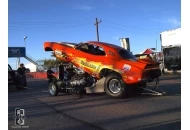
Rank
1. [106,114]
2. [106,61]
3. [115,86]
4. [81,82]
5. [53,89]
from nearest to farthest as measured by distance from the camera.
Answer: [106,114] → [115,86] → [106,61] → [81,82] → [53,89]

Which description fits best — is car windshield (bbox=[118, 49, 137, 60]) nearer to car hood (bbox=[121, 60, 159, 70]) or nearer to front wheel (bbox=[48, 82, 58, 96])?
car hood (bbox=[121, 60, 159, 70])

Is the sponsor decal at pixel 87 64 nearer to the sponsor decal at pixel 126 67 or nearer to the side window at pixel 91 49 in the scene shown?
the side window at pixel 91 49

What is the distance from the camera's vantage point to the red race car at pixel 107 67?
415 inches

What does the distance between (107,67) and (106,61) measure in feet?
0.80

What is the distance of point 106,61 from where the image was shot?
11211 mm

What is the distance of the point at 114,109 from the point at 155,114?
1401 millimetres

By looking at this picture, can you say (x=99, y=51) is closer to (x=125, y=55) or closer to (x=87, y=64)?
(x=87, y=64)

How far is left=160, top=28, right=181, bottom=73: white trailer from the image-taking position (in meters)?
26.9

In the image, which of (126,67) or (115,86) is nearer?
(126,67)

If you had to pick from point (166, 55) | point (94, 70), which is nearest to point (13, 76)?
point (94, 70)

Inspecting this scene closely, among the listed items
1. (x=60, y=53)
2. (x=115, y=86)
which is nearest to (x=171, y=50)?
(x=60, y=53)

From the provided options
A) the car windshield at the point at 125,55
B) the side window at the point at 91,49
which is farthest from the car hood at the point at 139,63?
the side window at the point at 91,49

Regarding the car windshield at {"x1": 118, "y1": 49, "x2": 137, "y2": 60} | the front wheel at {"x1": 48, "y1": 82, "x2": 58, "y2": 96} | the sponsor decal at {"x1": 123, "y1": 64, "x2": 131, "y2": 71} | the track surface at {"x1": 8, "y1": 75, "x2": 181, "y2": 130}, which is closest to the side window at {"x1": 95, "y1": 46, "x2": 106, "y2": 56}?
the car windshield at {"x1": 118, "y1": 49, "x2": 137, "y2": 60}
